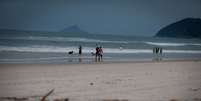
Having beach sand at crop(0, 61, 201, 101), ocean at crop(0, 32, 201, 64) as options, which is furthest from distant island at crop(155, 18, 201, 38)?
beach sand at crop(0, 61, 201, 101)

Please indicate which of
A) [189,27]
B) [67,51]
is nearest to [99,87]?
[67,51]

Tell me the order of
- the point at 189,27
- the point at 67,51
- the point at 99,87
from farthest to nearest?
the point at 189,27
the point at 67,51
the point at 99,87

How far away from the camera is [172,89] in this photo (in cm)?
358

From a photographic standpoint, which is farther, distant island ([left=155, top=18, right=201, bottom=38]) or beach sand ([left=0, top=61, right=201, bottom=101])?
distant island ([left=155, top=18, right=201, bottom=38])

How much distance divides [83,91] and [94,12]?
84.7 inches

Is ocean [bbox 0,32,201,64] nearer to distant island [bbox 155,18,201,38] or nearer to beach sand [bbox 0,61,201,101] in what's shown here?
distant island [bbox 155,18,201,38]

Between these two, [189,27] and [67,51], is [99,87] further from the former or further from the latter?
[189,27]

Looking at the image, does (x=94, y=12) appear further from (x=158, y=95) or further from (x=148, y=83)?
(x=158, y=95)

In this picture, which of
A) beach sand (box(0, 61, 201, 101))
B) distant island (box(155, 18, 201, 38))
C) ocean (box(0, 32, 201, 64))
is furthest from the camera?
ocean (box(0, 32, 201, 64))

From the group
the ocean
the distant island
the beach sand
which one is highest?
the distant island

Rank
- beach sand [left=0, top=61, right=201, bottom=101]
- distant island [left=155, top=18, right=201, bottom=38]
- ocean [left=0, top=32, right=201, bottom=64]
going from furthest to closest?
ocean [left=0, top=32, right=201, bottom=64]
distant island [left=155, top=18, right=201, bottom=38]
beach sand [left=0, top=61, right=201, bottom=101]

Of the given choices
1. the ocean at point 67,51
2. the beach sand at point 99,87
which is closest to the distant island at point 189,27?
the ocean at point 67,51

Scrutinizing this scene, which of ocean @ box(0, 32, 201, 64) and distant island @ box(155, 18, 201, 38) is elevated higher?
distant island @ box(155, 18, 201, 38)

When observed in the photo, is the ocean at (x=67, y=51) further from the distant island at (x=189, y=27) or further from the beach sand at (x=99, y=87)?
the beach sand at (x=99, y=87)
